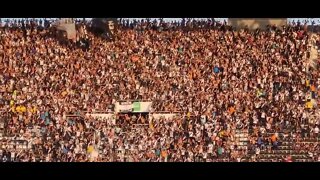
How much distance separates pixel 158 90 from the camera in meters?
16.8

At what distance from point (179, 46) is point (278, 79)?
282 cm

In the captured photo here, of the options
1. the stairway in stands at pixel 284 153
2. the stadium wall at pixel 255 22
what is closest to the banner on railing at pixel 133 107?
the stairway in stands at pixel 284 153

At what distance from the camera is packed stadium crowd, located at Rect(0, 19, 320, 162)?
16.2 m

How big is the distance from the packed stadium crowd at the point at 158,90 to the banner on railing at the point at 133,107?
147 mm

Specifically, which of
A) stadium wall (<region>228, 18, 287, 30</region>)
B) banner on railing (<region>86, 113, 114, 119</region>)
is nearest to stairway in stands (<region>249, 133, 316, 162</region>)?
stadium wall (<region>228, 18, 287, 30</region>)

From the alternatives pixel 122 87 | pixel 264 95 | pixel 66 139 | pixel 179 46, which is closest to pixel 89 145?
pixel 66 139

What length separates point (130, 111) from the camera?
16500 mm

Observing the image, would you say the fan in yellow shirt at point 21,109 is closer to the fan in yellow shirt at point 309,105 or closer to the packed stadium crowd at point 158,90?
the packed stadium crowd at point 158,90

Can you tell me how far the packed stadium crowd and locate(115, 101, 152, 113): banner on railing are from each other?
0.48 feet

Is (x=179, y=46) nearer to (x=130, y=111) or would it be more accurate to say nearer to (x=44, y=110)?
(x=130, y=111)

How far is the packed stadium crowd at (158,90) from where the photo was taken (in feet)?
53.2

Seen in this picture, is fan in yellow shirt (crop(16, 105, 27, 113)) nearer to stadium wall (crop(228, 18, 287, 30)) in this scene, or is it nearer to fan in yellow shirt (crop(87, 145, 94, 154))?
fan in yellow shirt (crop(87, 145, 94, 154))

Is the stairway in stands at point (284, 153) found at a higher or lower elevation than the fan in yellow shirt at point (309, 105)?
lower

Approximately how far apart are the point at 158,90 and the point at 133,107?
2.77 ft
